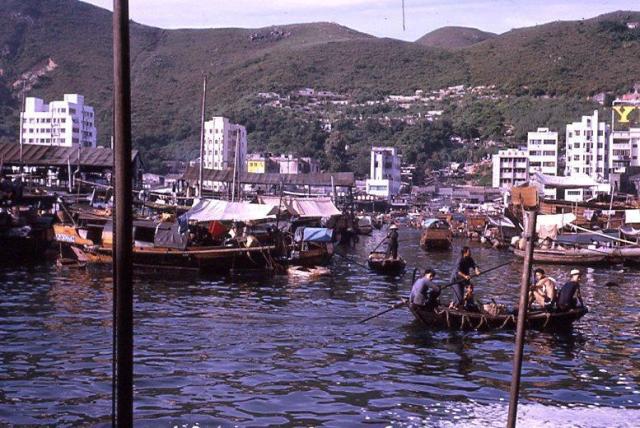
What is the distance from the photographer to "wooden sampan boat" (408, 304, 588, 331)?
19297 millimetres

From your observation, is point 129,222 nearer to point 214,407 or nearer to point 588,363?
point 214,407

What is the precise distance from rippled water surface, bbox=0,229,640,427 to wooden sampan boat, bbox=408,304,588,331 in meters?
0.29

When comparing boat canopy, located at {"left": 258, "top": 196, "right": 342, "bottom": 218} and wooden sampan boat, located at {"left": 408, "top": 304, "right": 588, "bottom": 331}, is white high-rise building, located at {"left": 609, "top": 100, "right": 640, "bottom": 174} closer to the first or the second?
boat canopy, located at {"left": 258, "top": 196, "right": 342, "bottom": 218}

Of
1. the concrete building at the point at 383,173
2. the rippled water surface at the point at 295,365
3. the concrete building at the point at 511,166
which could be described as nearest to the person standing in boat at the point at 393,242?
the rippled water surface at the point at 295,365

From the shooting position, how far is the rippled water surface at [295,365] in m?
12.9

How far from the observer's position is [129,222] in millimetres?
7277

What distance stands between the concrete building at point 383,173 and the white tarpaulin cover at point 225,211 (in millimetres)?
74806

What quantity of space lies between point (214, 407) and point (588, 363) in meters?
8.33

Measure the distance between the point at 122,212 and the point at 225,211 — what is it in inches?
1141

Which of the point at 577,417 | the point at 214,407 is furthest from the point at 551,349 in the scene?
the point at 214,407

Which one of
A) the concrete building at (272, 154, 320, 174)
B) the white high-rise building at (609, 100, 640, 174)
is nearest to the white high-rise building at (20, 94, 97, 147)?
the concrete building at (272, 154, 320, 174)

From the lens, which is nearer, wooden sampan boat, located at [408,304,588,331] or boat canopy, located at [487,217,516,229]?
wooden sampan boat, located at [408,304,588,331]

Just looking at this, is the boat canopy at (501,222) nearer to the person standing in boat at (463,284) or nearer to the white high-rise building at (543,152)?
the person standing in boat at (463,284)

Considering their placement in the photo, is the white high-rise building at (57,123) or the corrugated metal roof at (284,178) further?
the white high-rise building at (57,123)
